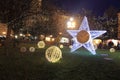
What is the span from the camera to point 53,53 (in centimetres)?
2084

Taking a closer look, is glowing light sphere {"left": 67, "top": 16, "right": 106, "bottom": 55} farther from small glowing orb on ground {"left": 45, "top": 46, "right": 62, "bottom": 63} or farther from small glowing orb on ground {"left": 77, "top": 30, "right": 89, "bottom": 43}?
small glowing orb on ground {"left": 45, "top": 46, "right": 62, "bottom": 63}

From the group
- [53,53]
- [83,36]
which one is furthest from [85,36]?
[53,53]

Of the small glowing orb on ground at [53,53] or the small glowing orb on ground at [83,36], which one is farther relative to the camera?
the small glowing orb on ground at [83,36]

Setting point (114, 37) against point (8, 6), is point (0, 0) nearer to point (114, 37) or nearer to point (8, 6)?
point (8, 6)

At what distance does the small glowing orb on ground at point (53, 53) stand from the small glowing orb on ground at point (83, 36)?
13.2m

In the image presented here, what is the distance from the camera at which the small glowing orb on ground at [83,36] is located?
113 ft

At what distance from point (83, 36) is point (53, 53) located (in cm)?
1448

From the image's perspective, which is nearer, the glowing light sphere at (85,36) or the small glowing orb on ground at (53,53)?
the small glowing orb on ground at (53,53)

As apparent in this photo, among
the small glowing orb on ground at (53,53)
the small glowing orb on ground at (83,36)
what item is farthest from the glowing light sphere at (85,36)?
the small glowing orb on ground at (53,53)

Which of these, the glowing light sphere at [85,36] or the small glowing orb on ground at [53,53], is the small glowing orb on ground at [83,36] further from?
the small glowing orb on ground at [53,53]

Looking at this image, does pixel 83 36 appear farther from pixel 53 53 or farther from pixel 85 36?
pixel 53 53

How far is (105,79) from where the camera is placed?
47.4 ft

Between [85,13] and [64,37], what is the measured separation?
11.5 meters

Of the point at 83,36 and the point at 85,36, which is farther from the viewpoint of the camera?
the point at 83,36
